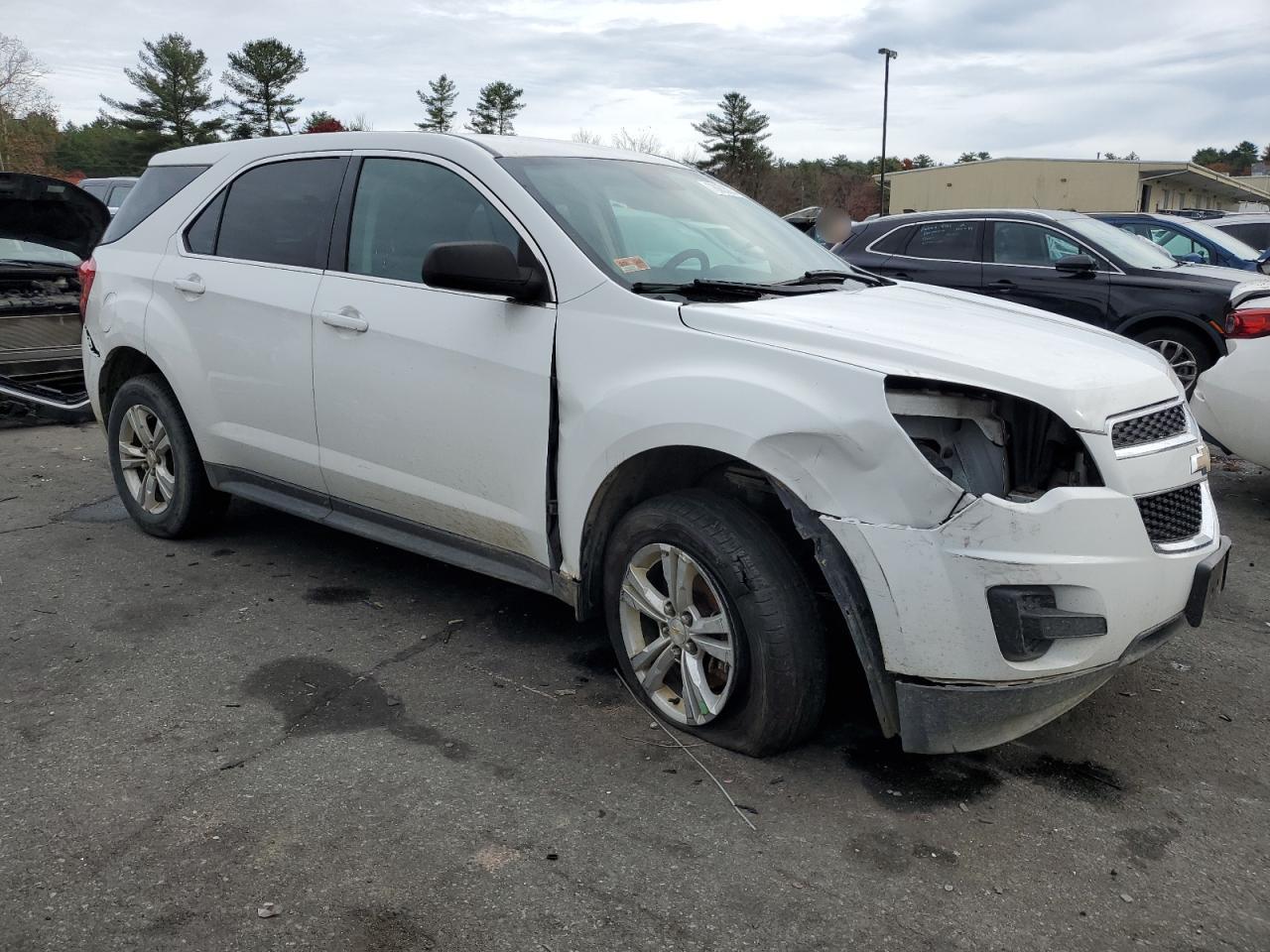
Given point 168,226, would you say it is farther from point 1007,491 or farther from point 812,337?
point 1007,491

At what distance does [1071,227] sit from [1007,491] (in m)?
7.16

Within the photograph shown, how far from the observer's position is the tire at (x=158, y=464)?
16.4 feet

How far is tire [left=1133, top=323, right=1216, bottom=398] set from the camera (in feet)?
28.0

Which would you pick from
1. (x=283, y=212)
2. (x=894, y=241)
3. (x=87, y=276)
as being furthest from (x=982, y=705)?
(x=894, y=241)

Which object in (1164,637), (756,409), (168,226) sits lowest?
(1164,637)

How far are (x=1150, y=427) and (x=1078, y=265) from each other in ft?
21.1

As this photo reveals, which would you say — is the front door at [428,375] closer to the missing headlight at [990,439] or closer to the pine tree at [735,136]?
the missing headlight at [990,439]

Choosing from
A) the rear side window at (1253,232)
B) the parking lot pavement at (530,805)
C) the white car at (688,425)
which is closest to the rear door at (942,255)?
the white car at (688,425)

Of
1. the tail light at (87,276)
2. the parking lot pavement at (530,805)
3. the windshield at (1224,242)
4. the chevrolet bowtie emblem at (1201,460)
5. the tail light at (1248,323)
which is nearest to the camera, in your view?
the parking lot pavement at (530,805)

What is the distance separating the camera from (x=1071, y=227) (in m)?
9.22

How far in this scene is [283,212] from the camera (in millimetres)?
4516

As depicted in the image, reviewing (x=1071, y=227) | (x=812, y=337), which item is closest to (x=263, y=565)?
(x=812, y=337)

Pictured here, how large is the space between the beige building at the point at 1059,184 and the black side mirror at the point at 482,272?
40718 millimetres

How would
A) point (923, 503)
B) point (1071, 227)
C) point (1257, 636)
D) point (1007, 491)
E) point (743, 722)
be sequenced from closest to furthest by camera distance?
point (923, 503) < point (1007, 491) < point (743, 722) < point (1257, 636) < point (1071, 227)
